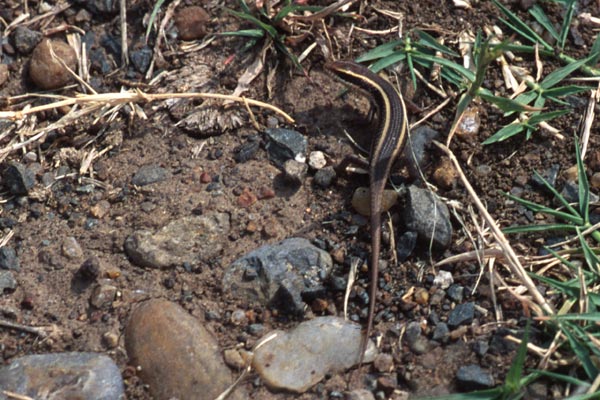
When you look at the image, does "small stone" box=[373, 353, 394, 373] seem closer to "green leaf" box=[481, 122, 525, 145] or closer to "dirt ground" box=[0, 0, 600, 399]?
"dirt ground" box=[0, 0, 600, 399]

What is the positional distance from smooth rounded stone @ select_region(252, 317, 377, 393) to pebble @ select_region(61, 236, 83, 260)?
1399 millimetres

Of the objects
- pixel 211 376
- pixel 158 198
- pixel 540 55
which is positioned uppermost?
pixel 540 55

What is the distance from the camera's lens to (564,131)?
5.25 metres

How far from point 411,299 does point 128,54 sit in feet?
9.71

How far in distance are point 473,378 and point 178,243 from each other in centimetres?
201

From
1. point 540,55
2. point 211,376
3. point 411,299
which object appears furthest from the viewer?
point 540,55

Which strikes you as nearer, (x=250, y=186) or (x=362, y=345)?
(x=362, y=345)

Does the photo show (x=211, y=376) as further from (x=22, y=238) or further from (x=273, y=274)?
(x=22, y=238)

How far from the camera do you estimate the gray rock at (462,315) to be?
4441mm

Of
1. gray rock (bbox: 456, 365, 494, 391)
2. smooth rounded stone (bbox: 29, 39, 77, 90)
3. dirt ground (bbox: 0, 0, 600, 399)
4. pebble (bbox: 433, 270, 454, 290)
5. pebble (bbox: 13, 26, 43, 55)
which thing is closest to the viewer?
gray rock (bbox: 456, 365, 494, 391)

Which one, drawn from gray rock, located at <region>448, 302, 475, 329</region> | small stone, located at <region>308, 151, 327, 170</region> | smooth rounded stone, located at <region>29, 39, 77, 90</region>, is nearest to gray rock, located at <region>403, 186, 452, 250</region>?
gray rock, located at <region>448, 302, 475, 329</region>

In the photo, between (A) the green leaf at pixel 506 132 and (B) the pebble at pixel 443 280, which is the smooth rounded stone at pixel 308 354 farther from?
(A) the green leaf at pixel 506 132

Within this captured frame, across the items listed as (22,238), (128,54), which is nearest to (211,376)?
(22,238)

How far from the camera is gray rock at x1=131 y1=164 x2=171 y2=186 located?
527 centimetres
